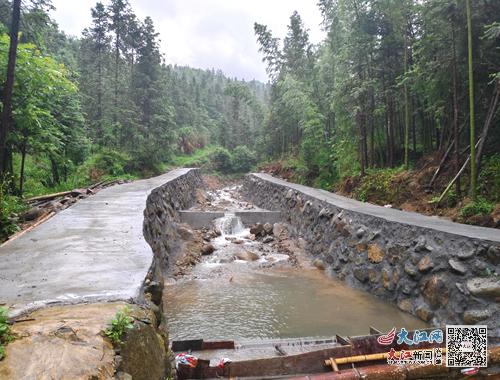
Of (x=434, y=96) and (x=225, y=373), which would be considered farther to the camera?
(x=434, y=96)

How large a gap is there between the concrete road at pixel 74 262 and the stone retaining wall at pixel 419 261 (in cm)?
455

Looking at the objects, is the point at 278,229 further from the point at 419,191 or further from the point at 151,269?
the point at 151,269

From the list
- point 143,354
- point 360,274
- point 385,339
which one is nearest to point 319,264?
point 360,274

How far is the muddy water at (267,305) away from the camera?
5.62 metres

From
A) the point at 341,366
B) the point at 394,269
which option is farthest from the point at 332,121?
the point at 341,366

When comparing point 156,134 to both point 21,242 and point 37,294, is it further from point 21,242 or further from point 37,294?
point 37,294

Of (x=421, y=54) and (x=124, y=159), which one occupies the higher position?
(x=421, y=54)

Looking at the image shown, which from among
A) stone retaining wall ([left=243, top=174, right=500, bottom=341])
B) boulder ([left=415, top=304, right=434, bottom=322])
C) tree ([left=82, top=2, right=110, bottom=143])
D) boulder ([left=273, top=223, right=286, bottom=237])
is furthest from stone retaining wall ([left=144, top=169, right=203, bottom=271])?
tree ([left=82, top=2, right=110, bottom=143])

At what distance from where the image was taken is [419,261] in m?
5.95

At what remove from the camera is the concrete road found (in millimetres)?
3053

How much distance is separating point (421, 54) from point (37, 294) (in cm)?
1205

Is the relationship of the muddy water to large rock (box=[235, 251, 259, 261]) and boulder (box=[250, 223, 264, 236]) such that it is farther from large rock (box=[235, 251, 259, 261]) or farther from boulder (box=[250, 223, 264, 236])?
boulder (box=[250, 223, 264, 236])

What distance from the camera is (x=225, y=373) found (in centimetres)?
359

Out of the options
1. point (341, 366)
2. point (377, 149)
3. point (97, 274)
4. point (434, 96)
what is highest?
point (434, 96)
